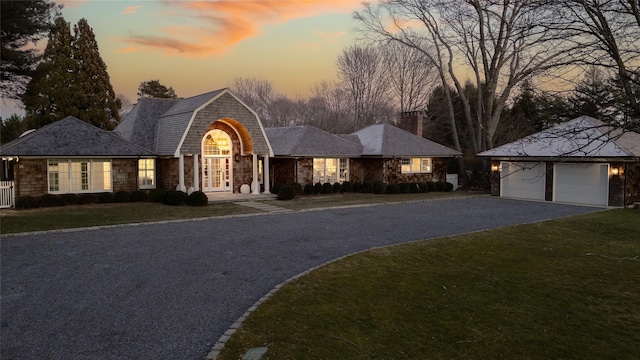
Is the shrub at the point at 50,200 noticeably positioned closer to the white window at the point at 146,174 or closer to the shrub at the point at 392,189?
the white window at the point at 146,174

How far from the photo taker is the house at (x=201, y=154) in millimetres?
20203

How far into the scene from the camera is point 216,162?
82.1 ft

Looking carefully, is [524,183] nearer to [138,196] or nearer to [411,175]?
[411,175]

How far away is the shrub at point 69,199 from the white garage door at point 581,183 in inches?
969

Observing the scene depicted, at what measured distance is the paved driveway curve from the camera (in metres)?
6.02

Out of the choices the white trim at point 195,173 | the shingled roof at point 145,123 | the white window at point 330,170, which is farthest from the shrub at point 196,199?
the white window at point 330,170

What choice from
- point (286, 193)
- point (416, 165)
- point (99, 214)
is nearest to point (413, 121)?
point (416, 165)

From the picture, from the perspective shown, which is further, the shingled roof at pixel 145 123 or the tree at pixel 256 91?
the tree at pixel 256 91

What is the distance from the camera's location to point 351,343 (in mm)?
5855

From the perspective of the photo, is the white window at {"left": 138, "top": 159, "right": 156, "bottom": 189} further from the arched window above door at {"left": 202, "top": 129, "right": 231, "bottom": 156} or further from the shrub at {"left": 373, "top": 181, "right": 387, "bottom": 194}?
the shrub at {"left": 373, "top": 181, "right": 387, "bottom": 194}

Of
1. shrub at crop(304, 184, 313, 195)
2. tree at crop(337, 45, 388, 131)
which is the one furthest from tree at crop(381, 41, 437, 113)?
shrub at crop(304, 184, 313, 195)

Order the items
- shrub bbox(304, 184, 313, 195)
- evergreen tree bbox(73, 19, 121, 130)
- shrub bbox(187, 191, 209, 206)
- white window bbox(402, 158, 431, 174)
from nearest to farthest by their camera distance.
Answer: shrub bbox(187, 191, 209, 206) < shrub bbox(304, 184, 313, 195) < white window bbox(402, 158, 431, 174) < evergreen tree bbox(73, 19, 121, 130)

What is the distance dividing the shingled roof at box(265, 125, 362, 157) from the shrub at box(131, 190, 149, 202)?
8.20 m

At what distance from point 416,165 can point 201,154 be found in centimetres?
1453
